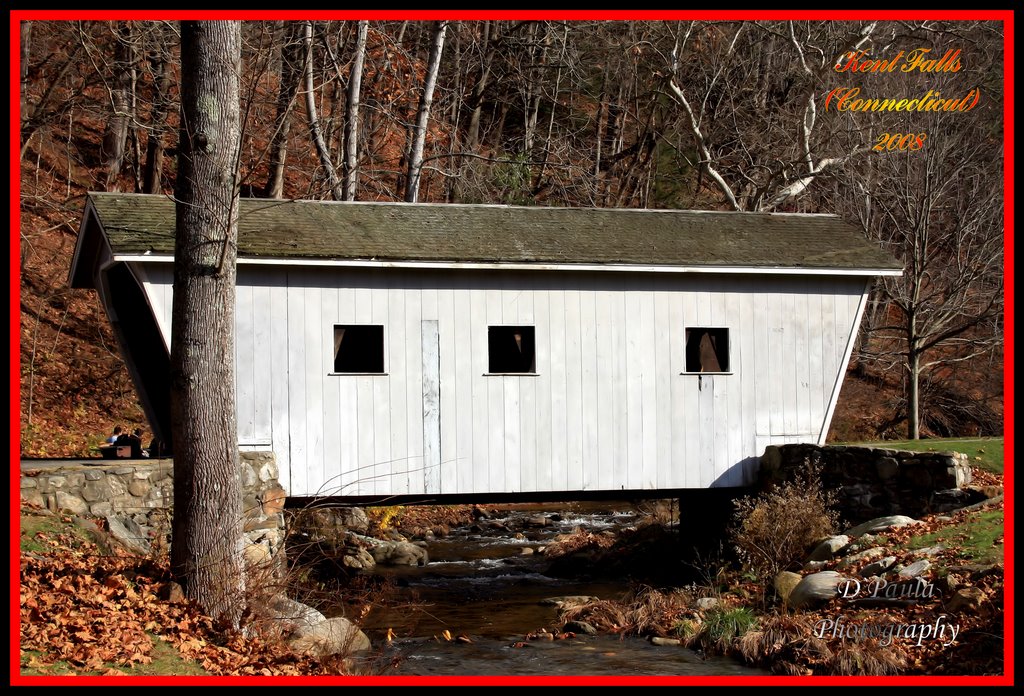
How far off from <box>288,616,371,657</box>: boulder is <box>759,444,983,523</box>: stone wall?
6.68 meters

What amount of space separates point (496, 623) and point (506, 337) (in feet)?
12.6

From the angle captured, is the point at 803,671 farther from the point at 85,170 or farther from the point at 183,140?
the point at 85,170

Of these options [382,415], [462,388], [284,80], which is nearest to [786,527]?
[462,388]

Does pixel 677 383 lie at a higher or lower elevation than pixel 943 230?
lower

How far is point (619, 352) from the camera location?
47.7 ft

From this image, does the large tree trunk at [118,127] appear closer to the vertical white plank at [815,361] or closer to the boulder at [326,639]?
the vertical white plank at [815,361]

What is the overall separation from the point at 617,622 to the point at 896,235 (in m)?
15.7

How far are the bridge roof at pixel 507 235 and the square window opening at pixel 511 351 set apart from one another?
109 cm

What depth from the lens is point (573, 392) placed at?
14344 mm

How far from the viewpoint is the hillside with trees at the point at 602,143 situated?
20188 mm

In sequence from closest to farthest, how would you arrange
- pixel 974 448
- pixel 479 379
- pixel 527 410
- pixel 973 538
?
pixel 973 538
pixel 479 379
pixel 527 410
pixel 974 448

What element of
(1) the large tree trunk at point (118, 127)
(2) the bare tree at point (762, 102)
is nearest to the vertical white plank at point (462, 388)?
(1) the large tree trunk at point (118, 127)

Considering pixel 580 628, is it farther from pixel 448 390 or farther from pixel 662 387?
pixel 662 387

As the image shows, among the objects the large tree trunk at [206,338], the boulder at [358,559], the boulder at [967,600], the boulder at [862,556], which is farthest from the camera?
the boulder at [358,559]
